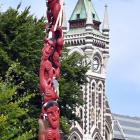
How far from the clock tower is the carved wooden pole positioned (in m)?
90.4

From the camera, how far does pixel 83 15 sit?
115188 mm

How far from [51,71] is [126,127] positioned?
110578mm

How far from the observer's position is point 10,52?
1603 inches

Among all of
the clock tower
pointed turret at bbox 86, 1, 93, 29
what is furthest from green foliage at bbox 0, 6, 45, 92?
pointed turret at bbox 86, 1, 93, 29

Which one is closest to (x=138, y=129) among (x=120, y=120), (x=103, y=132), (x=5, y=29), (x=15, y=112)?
(x=120, y=120)

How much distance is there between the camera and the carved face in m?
16.5

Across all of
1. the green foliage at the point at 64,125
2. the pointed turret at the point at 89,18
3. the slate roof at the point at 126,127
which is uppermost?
the pointed turret at the point at 89,18

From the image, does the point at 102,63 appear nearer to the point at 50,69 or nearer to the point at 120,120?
the point at 120,120

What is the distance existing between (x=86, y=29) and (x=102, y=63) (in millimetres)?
5240

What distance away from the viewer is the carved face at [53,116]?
648 inches

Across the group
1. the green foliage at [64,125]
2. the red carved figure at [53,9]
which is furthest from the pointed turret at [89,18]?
the red carved figure at [53,9]

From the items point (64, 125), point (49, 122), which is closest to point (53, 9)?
point (49, 122)

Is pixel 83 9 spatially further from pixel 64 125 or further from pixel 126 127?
pixel 64 125

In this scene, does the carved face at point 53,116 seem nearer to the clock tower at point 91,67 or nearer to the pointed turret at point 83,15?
the clock tower at point 91,67
